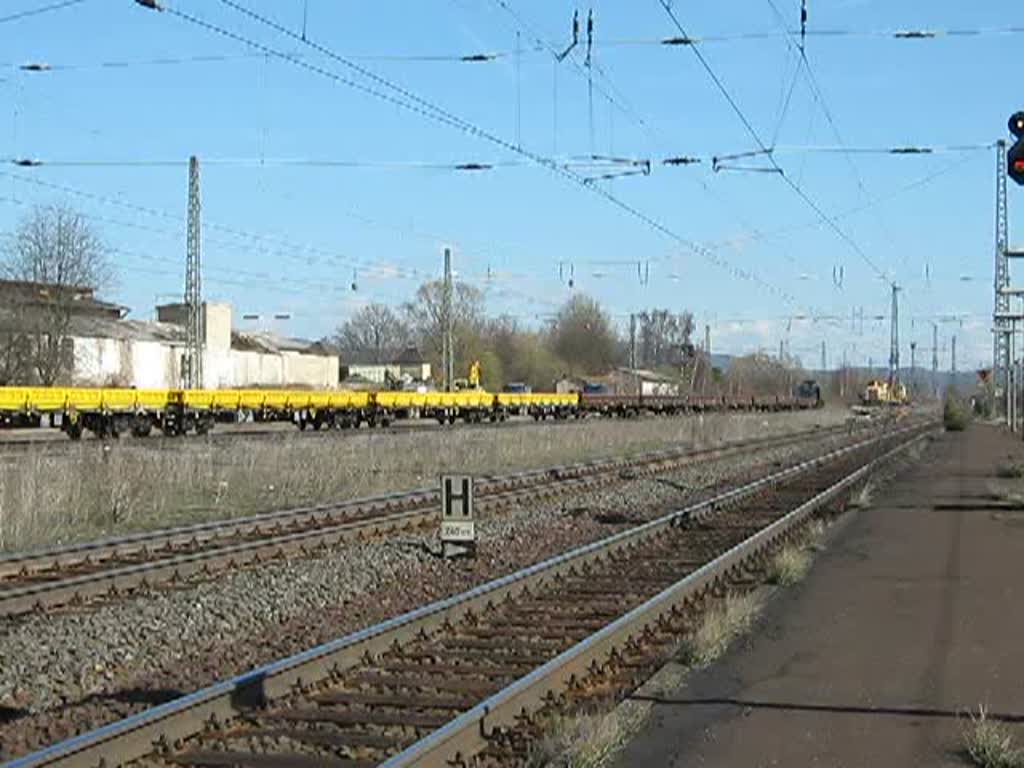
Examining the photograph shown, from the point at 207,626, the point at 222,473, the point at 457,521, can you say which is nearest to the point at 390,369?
the point at 222,473

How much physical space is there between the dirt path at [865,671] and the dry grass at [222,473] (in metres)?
11.1

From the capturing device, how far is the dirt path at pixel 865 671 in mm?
7949

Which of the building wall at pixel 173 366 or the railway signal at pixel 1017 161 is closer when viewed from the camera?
the railway signal at pixel 1017 161

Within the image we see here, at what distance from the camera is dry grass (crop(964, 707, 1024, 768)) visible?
7.27 meters

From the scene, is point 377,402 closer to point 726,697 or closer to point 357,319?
point 726,697

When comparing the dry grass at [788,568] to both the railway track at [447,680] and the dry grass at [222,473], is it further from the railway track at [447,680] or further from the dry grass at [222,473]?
the dry grass at [222,473]

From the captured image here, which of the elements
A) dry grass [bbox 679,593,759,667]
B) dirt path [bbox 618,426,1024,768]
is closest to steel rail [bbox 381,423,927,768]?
dry grass [bbox 679,593,759,667]

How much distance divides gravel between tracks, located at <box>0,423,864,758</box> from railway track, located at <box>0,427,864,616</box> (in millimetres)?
545

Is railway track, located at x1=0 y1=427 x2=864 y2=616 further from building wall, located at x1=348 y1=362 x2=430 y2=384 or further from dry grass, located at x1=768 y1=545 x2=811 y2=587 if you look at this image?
building wall, located at x1=348 y1=362 x2=430 y2=384

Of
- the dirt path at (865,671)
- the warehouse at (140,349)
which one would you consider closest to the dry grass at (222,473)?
the dirt path at (865,671)

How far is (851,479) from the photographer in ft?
111

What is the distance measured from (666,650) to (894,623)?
2.47 m

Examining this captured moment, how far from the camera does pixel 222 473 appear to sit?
2905cm

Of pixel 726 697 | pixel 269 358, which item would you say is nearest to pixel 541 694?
pixel 726 697
